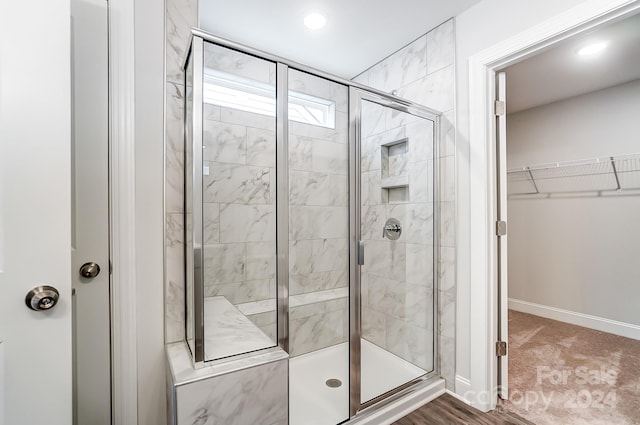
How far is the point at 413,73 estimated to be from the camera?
2.17 meters

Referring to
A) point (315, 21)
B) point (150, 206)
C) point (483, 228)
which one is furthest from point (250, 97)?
point (483, 228)

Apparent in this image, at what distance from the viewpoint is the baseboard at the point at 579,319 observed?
2.74 m

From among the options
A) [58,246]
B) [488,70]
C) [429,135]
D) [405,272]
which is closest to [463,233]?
[405,272]

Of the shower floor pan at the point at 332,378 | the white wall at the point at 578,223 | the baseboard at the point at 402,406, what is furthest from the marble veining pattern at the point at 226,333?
the white wall at the point at 578,223

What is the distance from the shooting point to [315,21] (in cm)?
194

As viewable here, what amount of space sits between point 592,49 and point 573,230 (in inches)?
72.7

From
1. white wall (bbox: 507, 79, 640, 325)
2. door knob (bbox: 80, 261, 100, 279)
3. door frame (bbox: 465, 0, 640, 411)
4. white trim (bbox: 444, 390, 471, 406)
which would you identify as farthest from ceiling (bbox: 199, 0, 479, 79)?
white trim (bbox: 444, 390, 471, 406)

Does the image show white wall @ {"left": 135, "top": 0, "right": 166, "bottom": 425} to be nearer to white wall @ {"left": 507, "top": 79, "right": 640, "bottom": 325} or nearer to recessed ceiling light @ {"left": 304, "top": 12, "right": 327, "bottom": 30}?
recessed ceiling light @ {"left": 304, "top": 12, "right": 327, "bottom": 30}

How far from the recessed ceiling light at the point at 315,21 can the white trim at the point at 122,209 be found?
1123 millimetres

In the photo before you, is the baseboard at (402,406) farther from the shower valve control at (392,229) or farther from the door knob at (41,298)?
the door knob at (41,298)

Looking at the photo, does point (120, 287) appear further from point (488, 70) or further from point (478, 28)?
point (478, 28)

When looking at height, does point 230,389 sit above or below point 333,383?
above

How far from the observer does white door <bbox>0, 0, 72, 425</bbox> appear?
0.82 meters

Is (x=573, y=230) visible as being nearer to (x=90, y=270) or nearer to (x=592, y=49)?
(x=592, y=49)
